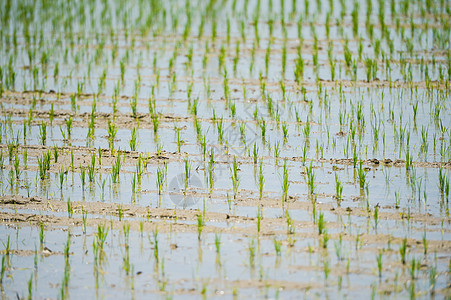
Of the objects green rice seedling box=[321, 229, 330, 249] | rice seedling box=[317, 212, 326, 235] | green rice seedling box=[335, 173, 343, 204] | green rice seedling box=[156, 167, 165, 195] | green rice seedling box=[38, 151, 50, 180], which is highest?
green rice seedling box=[38, 151, 50, 180]

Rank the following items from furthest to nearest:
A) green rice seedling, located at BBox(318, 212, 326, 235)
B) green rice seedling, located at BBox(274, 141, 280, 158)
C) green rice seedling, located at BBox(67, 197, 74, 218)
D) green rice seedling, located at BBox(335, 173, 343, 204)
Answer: green rice seedling, located at BBox(274, 141, 280, 158)
green rice seedling, located at BBox(335, 173, 343, 204)
green rice seedling, located at BBox(67, 197, 74, 218)
green rice seedling, located at BBox(318, 212, 326, 235)

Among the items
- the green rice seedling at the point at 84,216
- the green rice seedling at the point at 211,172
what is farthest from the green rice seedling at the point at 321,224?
the green rice seedling at the point at 84,216

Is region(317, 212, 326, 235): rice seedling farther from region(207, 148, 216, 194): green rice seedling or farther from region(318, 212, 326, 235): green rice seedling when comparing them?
region(207, 148, 216, 194): green rice seedling

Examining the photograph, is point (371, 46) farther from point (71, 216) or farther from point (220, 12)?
point (71, 216)

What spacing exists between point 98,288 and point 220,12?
8.25m

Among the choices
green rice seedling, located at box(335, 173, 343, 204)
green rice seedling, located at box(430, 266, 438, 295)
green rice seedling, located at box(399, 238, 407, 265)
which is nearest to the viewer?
green rice seedling, located at box(430, 266, 438, 295)

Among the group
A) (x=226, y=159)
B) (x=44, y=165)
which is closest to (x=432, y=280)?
(x=226, y=159)

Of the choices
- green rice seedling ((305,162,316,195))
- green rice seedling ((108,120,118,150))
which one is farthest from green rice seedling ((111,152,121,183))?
green rice seedling ((305,162,316,195))

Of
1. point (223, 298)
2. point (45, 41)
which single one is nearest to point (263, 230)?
point (223, 298)

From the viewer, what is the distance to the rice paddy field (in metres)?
3.68

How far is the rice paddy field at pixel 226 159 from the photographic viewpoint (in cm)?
368

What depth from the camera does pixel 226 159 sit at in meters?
5.46

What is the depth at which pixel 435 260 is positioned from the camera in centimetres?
369

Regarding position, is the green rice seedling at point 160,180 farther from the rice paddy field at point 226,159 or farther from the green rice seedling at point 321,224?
the green rice seedling at point 321,224
